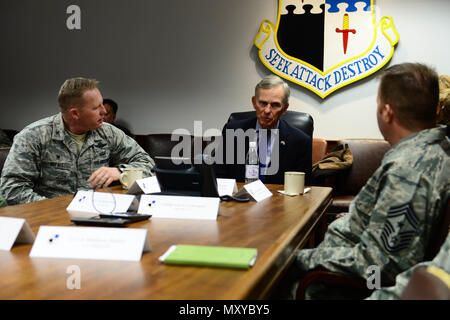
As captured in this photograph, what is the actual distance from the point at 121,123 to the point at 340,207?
3.08 metres

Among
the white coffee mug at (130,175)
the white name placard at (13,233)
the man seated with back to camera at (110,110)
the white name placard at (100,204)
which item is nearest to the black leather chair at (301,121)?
the white coffee mug at (130,175)

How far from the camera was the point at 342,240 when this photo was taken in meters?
1.61

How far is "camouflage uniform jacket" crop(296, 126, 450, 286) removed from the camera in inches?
49.3

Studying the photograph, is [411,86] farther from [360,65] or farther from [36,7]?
[36,7]

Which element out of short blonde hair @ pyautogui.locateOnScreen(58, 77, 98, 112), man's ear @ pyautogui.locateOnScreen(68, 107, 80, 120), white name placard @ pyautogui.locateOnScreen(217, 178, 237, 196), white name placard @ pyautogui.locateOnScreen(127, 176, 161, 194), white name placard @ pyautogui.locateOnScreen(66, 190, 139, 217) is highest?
short blonde hair @ pyautogui.locateOnScreen(58, 77, 98, 112)

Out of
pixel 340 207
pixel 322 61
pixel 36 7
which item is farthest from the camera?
pixel 36 7

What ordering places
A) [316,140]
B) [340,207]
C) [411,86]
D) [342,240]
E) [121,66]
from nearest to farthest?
[411,86], [342,240], [340,207], [316,140], [121,66]

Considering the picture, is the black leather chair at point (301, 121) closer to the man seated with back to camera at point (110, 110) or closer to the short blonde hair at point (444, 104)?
the short blonde hair at point (444, 104)

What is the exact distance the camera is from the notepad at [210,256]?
39.9 inches

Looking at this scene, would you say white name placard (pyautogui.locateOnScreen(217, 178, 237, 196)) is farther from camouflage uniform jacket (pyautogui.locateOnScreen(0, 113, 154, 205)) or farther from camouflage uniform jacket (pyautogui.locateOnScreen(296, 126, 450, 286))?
camouflage uniform jacket (pyautogui.locateOnScreen(296, 126, 450, 286))

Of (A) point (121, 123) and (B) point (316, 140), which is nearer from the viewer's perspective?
(B) point (316, 140)

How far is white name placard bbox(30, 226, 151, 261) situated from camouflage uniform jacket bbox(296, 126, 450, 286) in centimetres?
63

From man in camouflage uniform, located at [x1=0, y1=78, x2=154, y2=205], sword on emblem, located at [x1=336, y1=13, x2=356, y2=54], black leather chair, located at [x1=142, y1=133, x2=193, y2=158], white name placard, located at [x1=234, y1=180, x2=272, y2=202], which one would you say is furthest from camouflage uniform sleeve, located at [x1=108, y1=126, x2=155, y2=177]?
sword on emblem, located at [x1=336, y1=13, x2=356, y2=54]
